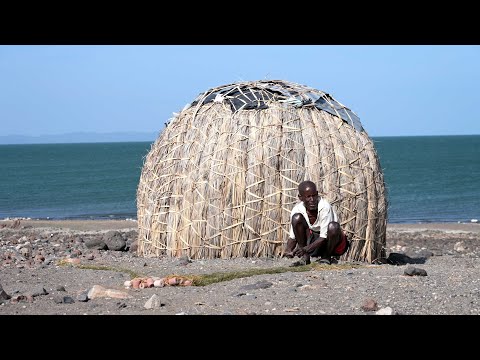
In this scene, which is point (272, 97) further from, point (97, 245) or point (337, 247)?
point (97, 245)

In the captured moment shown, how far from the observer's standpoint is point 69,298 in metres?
9.30

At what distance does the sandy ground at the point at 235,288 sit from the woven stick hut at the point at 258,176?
0.43 m

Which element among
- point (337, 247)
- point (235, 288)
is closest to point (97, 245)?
point (337, 247)

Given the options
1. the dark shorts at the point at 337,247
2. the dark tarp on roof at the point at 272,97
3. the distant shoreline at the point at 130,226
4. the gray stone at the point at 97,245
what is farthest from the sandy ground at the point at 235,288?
the distant shoreline at the point at 130,226

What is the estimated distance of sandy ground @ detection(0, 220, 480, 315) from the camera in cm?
842

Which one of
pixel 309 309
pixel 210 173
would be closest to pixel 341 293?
pixel 309 309

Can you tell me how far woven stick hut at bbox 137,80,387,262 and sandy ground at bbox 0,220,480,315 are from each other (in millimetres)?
427

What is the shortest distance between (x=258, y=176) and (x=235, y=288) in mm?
2728

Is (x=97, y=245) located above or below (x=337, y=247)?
below

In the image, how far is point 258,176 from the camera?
12.1 meters

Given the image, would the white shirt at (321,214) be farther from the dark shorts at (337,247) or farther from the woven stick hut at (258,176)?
the woven stick hut at (258,176)

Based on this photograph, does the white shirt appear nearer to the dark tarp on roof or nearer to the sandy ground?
the sandy ground

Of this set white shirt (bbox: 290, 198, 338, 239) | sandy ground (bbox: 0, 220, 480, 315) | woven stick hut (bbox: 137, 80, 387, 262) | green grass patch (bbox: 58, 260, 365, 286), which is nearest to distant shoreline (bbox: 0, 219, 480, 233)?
sandy ground (bbox: 0, 220, 480, 315)

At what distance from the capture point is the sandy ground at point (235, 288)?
27.6 feet
